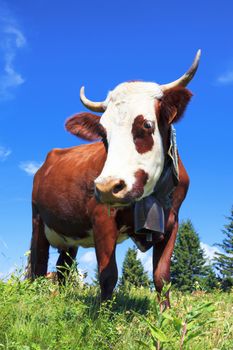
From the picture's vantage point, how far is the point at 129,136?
4914 millimetres

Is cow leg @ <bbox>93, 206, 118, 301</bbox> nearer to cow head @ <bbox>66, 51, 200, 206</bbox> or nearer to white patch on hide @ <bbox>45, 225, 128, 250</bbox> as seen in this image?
white patch on hide @ <bbox>45, 225, 128, 250</bbox>

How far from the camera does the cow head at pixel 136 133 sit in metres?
4.60

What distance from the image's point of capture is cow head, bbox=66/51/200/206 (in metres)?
4.60

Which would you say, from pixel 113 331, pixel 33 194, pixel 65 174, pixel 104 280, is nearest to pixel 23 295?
pixel 104 280

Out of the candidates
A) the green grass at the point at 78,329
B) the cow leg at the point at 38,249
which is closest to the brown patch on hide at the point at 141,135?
the green grass at the point at 78,329

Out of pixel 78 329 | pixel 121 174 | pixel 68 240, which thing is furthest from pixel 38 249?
pixel 78 329

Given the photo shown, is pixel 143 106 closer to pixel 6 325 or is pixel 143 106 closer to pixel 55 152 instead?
pixel 6 325

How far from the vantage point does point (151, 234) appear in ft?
18.7

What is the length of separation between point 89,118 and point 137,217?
1.39 metres

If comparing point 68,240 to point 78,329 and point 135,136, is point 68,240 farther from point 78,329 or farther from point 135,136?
point 78,329

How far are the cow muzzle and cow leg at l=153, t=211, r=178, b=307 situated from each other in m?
1.37

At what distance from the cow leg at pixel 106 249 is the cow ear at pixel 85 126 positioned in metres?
0.95

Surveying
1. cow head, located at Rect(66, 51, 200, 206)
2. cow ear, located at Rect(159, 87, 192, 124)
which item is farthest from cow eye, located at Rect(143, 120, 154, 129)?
cow ear, located at Rect(159, 87, 192, 124)

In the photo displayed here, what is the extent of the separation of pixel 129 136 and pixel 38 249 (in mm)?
4432
